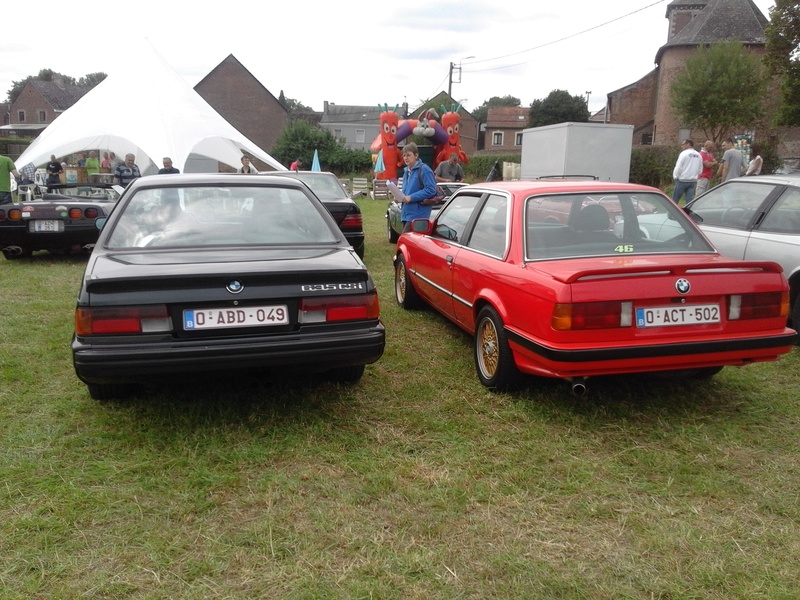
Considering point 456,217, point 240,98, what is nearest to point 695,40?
point 240,98

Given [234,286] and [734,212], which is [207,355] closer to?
[234,286]

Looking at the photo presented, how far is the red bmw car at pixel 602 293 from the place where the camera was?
11.9ft

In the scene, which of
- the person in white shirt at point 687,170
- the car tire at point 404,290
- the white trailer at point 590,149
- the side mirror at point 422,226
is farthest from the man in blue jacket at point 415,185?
the white trailer at point 590,149

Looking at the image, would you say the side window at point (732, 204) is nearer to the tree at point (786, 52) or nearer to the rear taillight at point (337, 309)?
the rear taillight at point (337, 309)

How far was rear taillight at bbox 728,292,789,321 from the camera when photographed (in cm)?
380

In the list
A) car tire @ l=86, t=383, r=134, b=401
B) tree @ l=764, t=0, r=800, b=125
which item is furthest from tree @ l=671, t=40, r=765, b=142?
car tire @ l=86, t=383, r=134, b=401

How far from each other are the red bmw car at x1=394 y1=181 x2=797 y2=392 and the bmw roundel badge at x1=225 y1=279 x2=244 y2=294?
5.36 feet

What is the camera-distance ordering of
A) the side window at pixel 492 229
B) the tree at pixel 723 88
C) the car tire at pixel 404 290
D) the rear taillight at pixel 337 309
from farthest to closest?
the tree at pixel 723 88, the car tire at pixel 404 290, the side window at pixel 492 229, the rear taillight at pixel 337 309

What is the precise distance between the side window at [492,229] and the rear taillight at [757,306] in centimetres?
142

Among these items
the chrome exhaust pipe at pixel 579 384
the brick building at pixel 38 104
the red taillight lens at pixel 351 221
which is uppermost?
the brick building at pixel 38 104

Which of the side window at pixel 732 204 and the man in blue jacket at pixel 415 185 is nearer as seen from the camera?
the side window at pixel 732 204

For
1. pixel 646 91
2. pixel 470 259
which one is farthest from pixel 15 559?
pixel 646 91

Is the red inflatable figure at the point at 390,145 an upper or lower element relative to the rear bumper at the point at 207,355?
upper

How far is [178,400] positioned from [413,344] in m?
2.10
